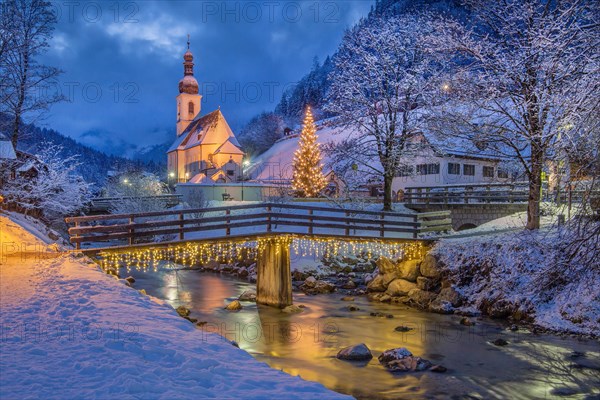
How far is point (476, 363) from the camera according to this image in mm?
12547

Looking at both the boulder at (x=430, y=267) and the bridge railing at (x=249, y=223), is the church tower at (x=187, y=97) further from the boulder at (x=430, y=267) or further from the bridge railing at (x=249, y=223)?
the boulder at (x=430, y=267)

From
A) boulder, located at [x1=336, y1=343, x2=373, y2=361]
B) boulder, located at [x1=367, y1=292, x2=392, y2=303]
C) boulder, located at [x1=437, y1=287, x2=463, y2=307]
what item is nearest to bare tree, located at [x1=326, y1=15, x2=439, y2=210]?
boulder, located at [x1=367, y1=292, x2=392, y2=303]

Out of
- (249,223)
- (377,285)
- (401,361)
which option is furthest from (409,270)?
(401,361)

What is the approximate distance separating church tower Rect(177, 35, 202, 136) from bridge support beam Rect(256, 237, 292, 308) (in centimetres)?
6679

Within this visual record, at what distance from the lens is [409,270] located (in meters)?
21.7

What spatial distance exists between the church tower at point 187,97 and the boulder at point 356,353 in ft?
244

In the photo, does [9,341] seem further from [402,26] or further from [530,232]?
[402,26]

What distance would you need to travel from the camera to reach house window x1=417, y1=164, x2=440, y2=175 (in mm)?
40359

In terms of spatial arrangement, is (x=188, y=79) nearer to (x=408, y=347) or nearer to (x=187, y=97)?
(x=187, y=97)

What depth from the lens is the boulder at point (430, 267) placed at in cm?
2069

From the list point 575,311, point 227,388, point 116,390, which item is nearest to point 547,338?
point 575,311

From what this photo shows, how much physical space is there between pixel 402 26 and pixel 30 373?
92.6ft

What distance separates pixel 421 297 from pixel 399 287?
1443 millimetres

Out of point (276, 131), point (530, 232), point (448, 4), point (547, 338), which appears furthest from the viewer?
point (448, 4)
